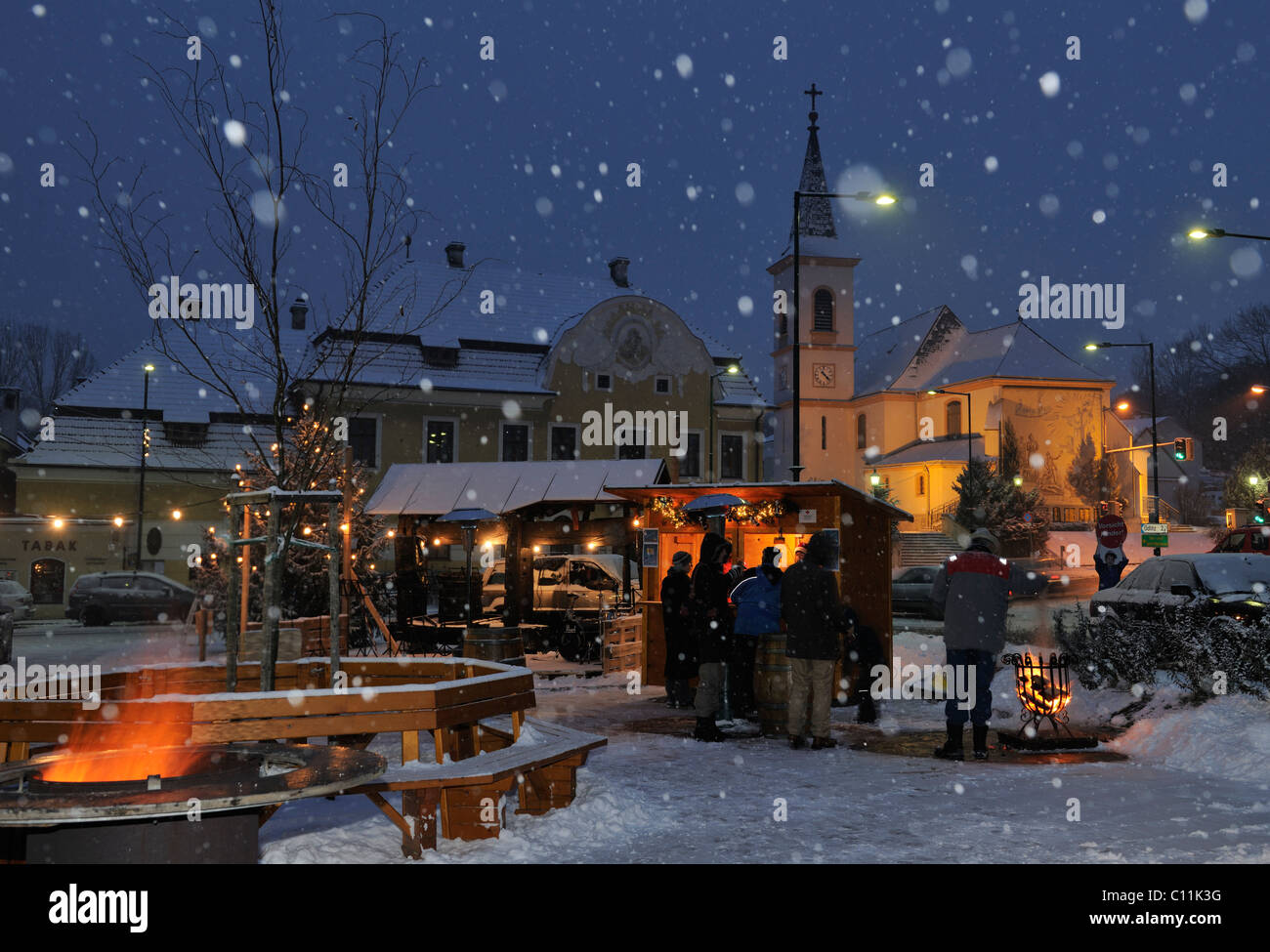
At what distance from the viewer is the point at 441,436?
4191 cm

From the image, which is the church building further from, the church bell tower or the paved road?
the paved road

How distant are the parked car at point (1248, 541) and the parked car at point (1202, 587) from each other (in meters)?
10.9

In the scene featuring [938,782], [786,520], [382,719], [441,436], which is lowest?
[938,782]

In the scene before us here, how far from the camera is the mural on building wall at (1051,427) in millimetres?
55375

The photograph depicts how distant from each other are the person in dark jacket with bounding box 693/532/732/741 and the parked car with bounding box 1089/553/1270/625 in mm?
5185

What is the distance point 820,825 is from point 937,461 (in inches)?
1997

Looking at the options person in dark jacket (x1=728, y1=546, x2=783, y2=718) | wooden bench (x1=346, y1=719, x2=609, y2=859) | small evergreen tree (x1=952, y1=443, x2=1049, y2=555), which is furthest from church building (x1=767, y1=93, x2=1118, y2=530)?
wooden bench (x1=346, y1=719, x2=609, y2=859)

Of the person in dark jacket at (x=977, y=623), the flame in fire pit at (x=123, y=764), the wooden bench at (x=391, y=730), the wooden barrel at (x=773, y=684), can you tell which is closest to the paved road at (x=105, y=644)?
the wooden barrel at (x=773, y=684)

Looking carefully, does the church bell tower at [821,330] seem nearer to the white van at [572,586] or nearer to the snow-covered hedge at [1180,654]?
the white van at [572,586]

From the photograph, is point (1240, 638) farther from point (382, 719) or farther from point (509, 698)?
point (382, 719)

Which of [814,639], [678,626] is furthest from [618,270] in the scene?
[814,639]
